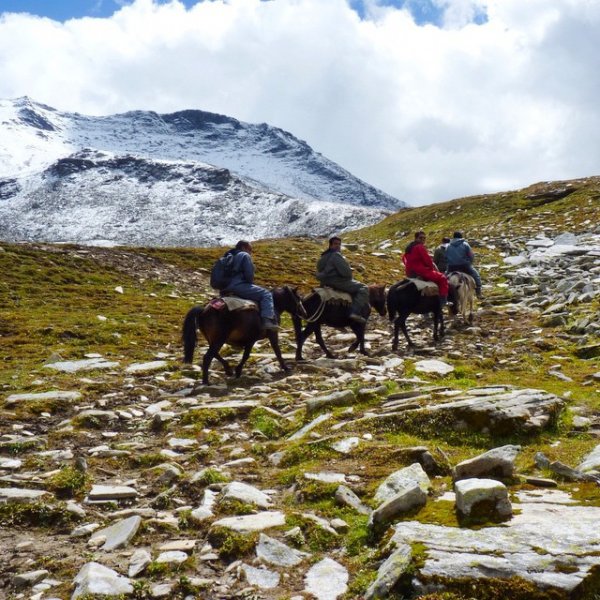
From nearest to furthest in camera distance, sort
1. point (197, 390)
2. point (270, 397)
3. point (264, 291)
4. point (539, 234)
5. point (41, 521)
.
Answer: point (41, 521), point (270, 397), point (197, 390), point (264, 291), point (539, 234)

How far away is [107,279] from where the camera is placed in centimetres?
2747

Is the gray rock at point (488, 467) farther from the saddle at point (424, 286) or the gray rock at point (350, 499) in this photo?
the saddle at point (424, 286)

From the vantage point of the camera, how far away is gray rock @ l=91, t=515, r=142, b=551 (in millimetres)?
5434

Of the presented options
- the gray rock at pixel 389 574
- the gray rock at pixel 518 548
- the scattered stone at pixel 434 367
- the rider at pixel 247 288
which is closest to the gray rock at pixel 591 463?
the gray rock at pixel 518 548

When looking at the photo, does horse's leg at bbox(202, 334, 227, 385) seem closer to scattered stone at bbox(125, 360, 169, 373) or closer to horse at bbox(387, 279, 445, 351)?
scattered stone at bbox(125, 360, 169, 373)

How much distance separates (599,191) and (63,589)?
6400cm

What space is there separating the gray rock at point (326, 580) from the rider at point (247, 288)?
30.2ft

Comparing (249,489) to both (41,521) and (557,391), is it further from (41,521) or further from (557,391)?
(557,391)

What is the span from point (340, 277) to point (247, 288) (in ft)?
11.9

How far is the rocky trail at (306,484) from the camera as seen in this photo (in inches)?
179

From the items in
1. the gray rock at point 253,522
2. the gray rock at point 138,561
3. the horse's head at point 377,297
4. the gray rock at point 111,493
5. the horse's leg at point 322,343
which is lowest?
the gray rock at point 138,561

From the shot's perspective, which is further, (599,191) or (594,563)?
(599,191)

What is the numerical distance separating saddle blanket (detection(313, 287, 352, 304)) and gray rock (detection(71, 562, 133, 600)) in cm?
1186

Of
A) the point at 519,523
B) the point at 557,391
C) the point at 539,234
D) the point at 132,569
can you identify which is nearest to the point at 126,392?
the point at 132,569
